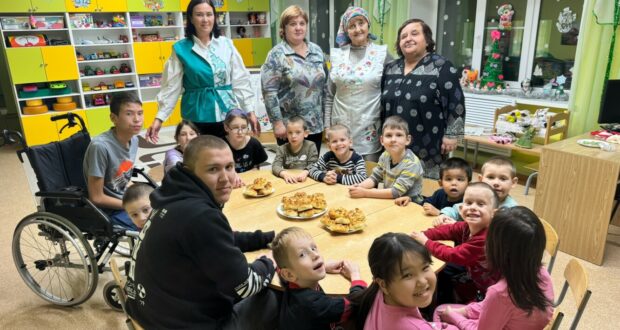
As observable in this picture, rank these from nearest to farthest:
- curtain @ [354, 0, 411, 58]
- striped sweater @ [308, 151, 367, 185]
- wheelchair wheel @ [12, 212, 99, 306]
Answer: wheelchair wheel @ [12, 212, 99, 306] → striped sweater @ [308, 151, 367, 185] → curtain @ [354, 0, 411, 58]

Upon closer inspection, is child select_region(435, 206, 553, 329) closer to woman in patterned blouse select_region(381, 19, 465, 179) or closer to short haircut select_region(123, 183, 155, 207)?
woman in patterned blouse select_region(381, 19, 465, 179)

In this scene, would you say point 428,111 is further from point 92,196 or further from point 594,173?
point 92,196

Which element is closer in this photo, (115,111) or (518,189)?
(115,111)

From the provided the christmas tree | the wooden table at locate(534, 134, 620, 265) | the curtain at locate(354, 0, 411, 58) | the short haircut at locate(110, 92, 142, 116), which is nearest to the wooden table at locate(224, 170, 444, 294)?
the short haircut at locate(110, 92, 142, 116)

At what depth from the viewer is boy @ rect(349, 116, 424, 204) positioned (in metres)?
2.19

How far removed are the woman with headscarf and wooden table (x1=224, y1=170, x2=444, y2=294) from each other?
1.80ft

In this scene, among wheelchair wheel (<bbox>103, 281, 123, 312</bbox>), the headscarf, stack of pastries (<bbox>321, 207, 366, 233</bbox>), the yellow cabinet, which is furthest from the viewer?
the yellow cabinet

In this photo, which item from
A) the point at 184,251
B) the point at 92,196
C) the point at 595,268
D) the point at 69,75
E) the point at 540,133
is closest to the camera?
the point at 184,251

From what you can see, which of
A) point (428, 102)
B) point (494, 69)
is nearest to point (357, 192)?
point (428, 102)

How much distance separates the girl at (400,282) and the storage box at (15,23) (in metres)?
6.04

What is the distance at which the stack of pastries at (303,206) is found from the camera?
1953 millimetres

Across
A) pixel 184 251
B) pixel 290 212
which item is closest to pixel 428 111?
pixel 290 212

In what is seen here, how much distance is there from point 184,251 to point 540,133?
367cm

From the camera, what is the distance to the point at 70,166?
2.45m
